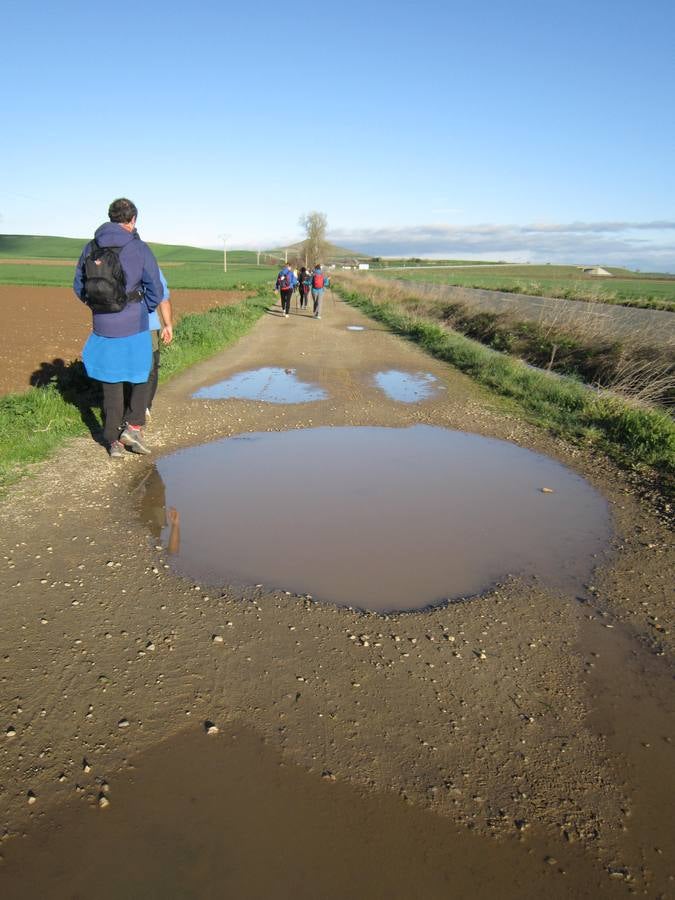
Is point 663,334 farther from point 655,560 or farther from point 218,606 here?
point 218,606

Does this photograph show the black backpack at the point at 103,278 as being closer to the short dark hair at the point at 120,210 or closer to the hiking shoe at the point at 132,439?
the short dark hair at the point at 120,210

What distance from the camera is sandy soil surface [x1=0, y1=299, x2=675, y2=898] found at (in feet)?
6.40

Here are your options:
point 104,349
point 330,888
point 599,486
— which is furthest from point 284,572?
point 599,486

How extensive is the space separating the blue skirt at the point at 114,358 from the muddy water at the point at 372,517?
945 millimetres

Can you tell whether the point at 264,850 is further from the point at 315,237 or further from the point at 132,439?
the point at 315,237

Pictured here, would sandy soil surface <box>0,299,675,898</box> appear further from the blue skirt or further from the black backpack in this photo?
the black backpack

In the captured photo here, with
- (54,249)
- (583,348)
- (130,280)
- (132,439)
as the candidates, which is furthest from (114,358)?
(54,249)

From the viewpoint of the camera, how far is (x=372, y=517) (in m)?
4.45

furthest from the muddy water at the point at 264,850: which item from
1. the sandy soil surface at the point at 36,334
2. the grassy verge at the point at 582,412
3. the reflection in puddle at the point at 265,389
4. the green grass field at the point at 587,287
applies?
the green grass field at the point at 587,287

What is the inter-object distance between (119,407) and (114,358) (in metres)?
0.50

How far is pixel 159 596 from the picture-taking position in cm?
319

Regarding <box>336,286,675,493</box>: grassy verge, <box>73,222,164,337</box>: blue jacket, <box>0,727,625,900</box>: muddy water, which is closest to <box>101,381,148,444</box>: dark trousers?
<box>73,222,164,337</box>: blue jacket

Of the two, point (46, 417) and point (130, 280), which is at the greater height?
point (130, 280)

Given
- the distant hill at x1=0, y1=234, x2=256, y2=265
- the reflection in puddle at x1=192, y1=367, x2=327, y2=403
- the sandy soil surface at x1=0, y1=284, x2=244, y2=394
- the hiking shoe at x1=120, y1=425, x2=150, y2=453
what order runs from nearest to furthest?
the hiking shoe at x1=120, y1=425, x2=150, y2=453
the reflection in puddle at x1=192, y1=367, x2=327, y2=403
the sandy soil surface at x1=0, y1=284, x2=244, y2=394
the distant hill at x1=0, y1=234, x2=256, y2=265
